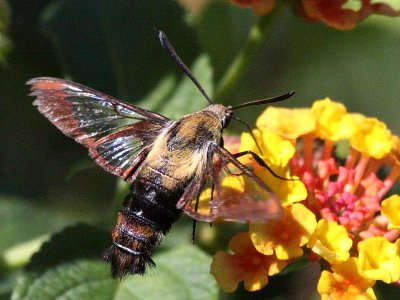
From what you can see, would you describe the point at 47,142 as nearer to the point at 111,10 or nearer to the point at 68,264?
the point at 111,10

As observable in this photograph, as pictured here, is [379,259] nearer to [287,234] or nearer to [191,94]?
[287,234]

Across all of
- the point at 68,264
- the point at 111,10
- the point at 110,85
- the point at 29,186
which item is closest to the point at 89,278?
the point at 68,264

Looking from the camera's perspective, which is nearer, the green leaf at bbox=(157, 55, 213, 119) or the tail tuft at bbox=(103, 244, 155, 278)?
the tail tuft at bbox=(103, 244, 155, 278)

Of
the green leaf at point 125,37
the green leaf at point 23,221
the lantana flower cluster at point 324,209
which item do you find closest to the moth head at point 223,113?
the lantana flower cluster at point 324,209

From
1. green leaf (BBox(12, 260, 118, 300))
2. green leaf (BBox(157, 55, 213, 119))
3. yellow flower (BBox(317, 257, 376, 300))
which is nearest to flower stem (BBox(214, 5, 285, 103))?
green leaf (BBox(157, 55, 213, 119))

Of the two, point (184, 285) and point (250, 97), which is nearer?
point (184, 285)

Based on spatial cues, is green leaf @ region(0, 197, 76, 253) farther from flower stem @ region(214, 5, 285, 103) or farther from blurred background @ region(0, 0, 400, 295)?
flower stem @ region(214, 5, 285, 103)
